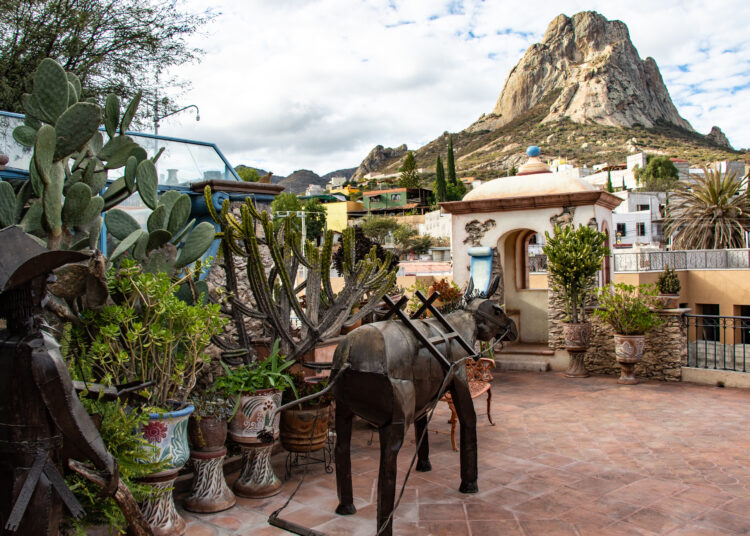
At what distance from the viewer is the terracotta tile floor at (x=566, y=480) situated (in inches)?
175

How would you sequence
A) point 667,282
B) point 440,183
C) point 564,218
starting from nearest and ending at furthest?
point 564,218, point 667,282, point 440,183

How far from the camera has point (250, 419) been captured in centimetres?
498

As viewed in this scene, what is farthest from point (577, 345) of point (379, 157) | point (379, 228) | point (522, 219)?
point (379, 157)

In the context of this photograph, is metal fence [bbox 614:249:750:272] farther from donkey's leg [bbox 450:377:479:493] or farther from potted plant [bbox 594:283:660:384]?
donkey's leg [bbox 450:377:479:493]

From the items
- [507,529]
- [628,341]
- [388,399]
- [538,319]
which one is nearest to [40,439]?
[388,399]

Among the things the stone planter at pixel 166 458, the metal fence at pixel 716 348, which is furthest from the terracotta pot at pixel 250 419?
the metal fence at pixel 716 348

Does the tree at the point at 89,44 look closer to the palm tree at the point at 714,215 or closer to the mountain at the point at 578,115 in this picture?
the palm tree at the point at 714,215

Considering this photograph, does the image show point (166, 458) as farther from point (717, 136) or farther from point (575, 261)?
point (717, 136)

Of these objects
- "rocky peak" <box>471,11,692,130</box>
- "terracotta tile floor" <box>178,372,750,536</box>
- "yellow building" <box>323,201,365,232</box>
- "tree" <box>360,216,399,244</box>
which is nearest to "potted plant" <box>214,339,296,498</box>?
"terracotta tile floor" <box>178,372,750,536</box>

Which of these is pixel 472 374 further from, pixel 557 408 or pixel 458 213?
pixel 458 213

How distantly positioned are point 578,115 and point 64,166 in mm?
103263

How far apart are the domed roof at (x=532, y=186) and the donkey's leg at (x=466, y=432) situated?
7.26 m

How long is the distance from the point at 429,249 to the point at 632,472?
43936 millimetres

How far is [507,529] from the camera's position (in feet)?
14.3
